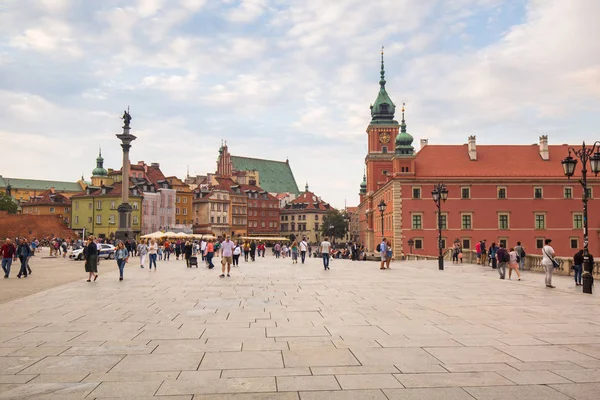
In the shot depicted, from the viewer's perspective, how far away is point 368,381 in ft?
20.7

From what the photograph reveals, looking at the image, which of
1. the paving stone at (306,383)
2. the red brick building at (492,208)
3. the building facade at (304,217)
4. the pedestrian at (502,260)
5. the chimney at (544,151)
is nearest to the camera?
the paving stone at (306,383)

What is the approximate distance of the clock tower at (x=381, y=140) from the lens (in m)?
95.2

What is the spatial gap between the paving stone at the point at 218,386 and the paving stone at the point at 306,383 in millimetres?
112

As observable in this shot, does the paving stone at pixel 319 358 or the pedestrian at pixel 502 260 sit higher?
the pedestrian at pixel 502 260

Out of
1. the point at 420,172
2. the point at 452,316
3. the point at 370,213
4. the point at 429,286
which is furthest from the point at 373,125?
the point at 452,316

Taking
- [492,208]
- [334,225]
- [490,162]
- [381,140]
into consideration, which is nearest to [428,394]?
[492,208]

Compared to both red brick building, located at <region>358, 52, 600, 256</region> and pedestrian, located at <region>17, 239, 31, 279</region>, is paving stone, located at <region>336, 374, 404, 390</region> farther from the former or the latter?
red brick building, located at <region>358, 52, 600, 256</region>

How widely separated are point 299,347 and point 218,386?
7.72ft

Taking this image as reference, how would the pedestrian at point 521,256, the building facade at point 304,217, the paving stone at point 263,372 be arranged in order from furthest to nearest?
the building facade at point 304,217, the pedestrian at point 521,256, the paving stone at point 263,372

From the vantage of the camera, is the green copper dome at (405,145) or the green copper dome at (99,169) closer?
the green copper dome at (405,145)

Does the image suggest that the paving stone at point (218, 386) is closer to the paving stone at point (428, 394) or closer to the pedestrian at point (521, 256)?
the paving stone at point (428, 394)

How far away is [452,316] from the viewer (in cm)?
1145

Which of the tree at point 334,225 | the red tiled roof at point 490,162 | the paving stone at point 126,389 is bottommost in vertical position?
the paving stone at point 126,389

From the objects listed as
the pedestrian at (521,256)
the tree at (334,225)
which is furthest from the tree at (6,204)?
the pedestrian at (521,256)
